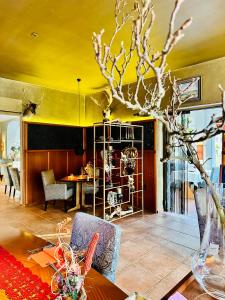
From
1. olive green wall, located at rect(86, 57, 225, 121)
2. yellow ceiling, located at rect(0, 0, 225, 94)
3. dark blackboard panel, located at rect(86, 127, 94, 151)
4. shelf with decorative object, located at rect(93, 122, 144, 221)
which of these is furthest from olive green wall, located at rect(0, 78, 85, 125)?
olive green wall, located at rect(86, 57, 225, 121)

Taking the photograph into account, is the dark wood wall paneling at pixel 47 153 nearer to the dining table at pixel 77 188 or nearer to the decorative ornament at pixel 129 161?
the dining table at pixel 77 188

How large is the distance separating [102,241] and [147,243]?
2206 mm

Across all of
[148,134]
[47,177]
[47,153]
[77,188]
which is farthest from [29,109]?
[148,134]

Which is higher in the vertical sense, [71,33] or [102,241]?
[71,33]

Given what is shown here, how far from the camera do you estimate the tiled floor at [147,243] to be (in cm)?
245

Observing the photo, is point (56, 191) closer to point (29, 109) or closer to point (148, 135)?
point (29, 109)

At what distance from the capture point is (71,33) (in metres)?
3.17

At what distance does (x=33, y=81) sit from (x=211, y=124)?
18.2 ft

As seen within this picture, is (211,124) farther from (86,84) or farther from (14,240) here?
(86,84)

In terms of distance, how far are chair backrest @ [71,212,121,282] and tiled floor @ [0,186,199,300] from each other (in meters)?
1.11

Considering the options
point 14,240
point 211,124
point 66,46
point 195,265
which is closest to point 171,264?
point 195,265

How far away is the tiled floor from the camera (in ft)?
8.03

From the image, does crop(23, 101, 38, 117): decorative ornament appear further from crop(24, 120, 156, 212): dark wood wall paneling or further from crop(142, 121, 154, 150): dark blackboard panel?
crop(142, 121, 154, 150): dark blackboard panel

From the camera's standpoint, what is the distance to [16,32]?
3145 millimetres
